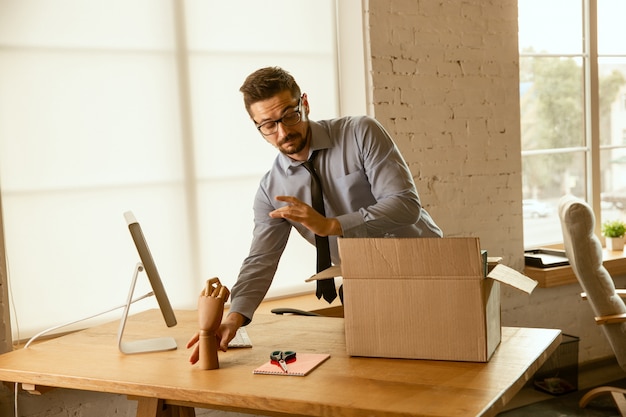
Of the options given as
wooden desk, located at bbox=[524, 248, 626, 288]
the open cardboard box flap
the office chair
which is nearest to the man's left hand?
the open cardboard box flap

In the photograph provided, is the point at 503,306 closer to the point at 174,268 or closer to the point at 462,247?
the point at 174,268

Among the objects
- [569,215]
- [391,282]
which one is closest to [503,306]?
[569,215]

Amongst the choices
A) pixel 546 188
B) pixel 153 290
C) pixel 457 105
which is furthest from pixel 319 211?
pixel 546 188

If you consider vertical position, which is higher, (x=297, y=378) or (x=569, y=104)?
(x=569, y=104)

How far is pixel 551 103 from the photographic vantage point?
4.55 m

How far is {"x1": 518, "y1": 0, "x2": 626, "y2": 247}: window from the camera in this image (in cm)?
446

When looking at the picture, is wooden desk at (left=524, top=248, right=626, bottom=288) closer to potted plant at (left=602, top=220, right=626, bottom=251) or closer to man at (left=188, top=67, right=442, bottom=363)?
potted plant at (left=602, top=220, right=626, bottom=251)

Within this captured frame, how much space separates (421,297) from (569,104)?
322 cm

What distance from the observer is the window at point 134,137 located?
3.05 meters

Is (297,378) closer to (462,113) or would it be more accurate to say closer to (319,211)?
(319,211)

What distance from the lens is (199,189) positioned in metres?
3.49

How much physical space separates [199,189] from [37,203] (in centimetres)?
76

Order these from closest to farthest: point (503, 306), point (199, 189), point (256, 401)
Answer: point (256, 401) → point (199, 189) → point (503, 306)

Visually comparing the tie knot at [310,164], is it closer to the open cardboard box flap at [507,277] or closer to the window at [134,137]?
the open cardboard box flap at [507,277]
